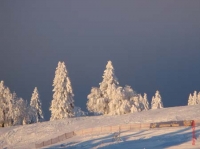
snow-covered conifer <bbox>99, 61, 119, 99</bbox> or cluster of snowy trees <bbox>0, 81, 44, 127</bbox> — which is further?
cluster of snowy trees <bbox>0, 81, 44, 127</bbox>

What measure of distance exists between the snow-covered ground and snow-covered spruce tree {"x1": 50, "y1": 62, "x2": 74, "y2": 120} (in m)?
19.0

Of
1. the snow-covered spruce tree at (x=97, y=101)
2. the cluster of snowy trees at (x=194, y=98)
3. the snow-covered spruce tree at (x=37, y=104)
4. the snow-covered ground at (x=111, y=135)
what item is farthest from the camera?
the cluster of snowy trees at (x=194, y=98)

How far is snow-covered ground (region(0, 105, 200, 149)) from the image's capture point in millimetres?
26219

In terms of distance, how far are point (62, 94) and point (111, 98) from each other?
627cm

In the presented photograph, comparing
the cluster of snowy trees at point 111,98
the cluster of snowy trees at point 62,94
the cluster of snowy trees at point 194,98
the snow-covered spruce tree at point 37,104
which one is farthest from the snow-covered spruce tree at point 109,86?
the cluster of snowy trees at point 194,98

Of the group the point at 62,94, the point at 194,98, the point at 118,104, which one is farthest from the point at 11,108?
the point at 194,98

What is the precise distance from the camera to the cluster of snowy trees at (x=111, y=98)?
187 ft

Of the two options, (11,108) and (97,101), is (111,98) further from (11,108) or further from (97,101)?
(11,108)

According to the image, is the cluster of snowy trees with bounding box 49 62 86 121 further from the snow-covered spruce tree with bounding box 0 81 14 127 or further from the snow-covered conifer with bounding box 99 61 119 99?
the snow-covered spruce tree with bounding box 0 81 14 127

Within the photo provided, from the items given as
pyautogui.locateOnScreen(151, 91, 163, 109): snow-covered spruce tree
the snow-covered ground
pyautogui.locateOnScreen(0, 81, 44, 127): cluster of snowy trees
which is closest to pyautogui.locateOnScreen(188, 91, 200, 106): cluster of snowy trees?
pyautogui.locateOnScreen(151, 91, 163, 109): snow-covered spruce tree

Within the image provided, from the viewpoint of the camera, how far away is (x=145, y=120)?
3512 centimetres

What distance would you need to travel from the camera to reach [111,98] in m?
57.8

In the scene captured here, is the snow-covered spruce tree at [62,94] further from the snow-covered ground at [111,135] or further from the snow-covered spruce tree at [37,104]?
the snow-covered ground at [111,135]

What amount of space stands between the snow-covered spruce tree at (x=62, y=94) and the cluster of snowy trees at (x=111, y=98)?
258 centimetres
